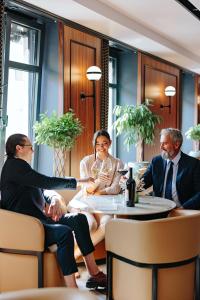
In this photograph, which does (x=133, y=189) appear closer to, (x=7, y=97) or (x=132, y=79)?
(x=7, y=97)

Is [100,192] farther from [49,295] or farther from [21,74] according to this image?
[49,295]

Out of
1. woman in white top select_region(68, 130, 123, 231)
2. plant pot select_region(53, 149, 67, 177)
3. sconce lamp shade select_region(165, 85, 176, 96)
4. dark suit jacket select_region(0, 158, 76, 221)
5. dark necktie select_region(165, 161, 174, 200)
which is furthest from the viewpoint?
sconce lamp shade select_region(165, 85, 176, 96)

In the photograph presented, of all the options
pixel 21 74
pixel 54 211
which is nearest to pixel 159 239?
pixel 54 211

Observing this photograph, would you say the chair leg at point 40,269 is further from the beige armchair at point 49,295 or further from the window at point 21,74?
the window at point 21,74

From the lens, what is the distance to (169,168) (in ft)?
13.5

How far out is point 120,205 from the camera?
355cm

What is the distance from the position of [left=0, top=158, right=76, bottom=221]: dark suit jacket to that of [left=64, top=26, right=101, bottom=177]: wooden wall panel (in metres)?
2.84

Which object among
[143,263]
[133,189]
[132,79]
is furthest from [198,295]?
[132,79]

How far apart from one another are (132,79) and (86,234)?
553 centimetres

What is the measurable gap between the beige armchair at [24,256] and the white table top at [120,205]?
1.67 feet

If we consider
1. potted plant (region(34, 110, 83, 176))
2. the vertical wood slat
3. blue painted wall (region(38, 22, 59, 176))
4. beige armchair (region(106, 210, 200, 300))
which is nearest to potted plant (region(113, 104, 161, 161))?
the vertical wood slat

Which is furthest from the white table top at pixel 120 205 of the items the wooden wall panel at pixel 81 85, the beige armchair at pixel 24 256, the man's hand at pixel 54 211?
the wooden wall panel at pixel 81 85

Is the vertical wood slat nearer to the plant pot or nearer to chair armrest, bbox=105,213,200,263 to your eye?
the plant pot

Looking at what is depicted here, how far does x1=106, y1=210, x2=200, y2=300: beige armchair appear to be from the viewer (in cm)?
282
